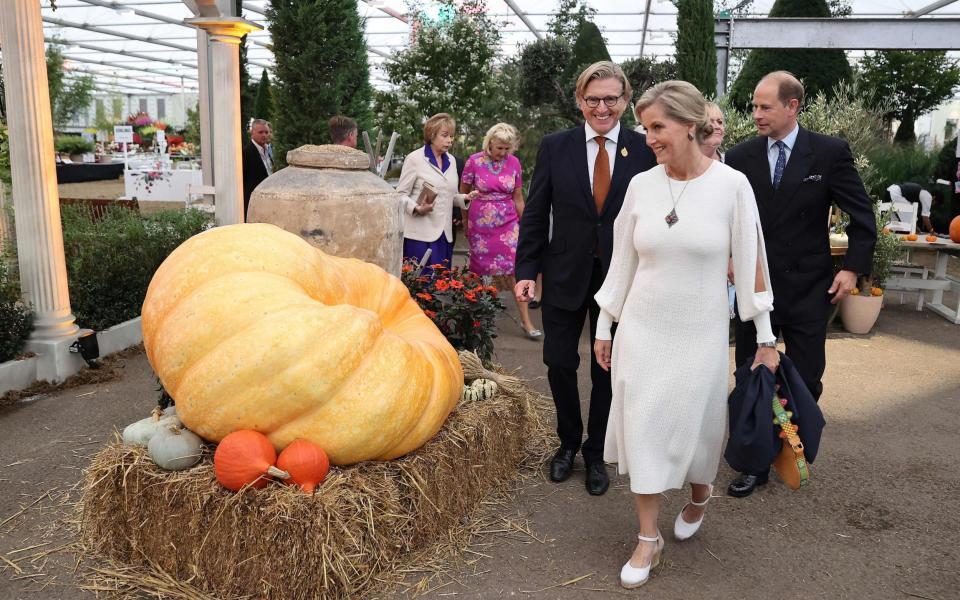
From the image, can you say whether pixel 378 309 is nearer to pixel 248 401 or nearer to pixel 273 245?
pixel 273 245

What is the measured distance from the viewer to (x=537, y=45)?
51.1ft

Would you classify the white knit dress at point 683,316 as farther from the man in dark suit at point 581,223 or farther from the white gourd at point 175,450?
the white gourd at point 175,450

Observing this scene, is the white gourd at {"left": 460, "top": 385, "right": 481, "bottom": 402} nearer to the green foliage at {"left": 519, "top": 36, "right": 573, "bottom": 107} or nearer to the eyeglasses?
the eyeglasses

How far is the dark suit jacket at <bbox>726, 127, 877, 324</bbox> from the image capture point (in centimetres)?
376

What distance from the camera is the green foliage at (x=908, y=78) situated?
1891 cm

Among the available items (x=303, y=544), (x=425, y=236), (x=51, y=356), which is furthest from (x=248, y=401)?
(x=425, y=236)

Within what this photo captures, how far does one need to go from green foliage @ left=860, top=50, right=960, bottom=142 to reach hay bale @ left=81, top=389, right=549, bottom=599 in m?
19.0

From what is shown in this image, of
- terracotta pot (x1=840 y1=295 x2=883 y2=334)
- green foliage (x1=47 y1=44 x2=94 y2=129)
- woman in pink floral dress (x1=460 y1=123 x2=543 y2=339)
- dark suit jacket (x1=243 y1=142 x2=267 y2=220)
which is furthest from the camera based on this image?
green foliage (x1=47 y1=44 x2=94 y2=129)

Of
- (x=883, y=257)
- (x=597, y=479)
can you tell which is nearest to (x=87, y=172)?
(x=883, y=257)

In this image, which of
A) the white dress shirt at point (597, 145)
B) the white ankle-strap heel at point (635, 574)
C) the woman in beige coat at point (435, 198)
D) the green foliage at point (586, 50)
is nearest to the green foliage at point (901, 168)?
the green foliage at point (586, 50)

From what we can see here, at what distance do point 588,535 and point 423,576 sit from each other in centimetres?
79

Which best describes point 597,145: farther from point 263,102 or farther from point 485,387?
point 263,102

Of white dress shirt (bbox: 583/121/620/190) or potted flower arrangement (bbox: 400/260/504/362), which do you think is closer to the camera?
white dress shirt (bbox: 583/121/620/190)

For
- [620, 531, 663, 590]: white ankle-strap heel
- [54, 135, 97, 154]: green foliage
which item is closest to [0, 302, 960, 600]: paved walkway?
[620, 531, 663, 590]: white ankle-strap heel
